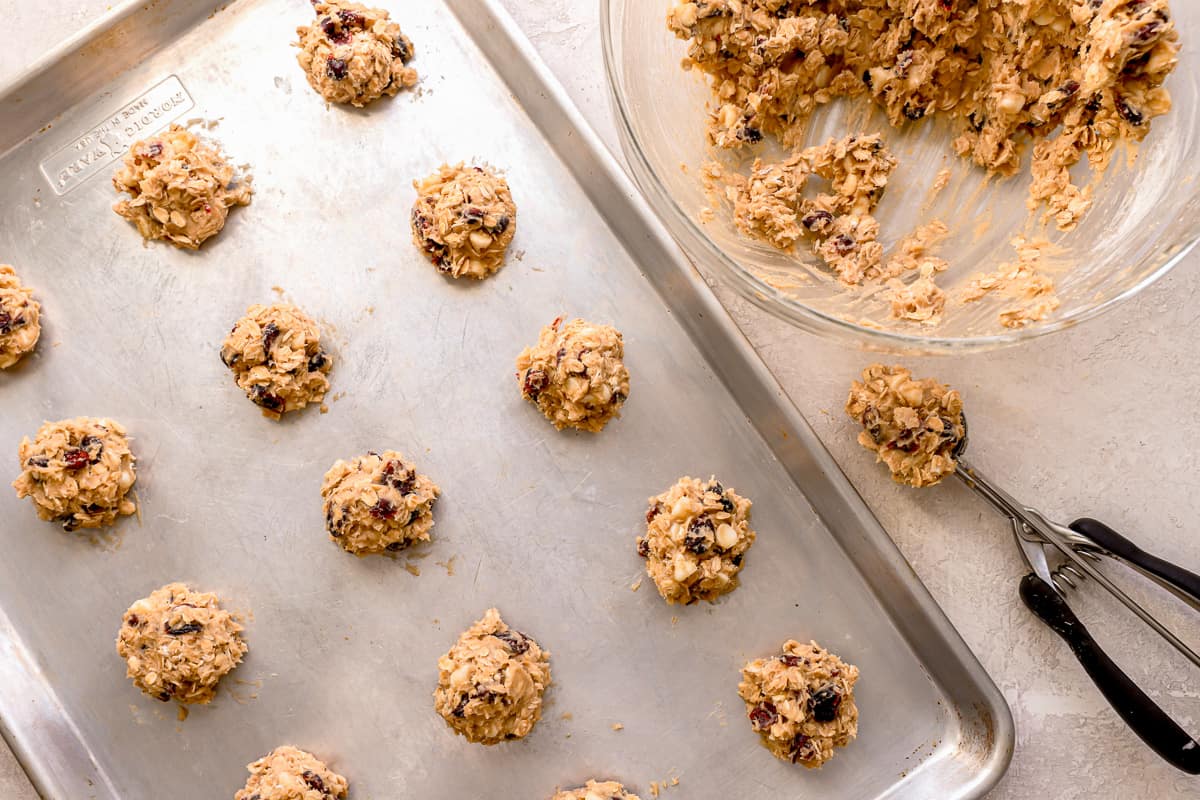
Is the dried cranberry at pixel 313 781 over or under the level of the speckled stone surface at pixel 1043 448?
over

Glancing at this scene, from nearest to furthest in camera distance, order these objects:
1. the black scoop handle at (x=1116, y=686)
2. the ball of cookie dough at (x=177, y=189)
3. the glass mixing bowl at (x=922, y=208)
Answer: the glass mixing bowl at (x=922, y=208) → the black scoop handle at (x=1116, y=686) → the ball of cookie dough at (x=177, y=189)

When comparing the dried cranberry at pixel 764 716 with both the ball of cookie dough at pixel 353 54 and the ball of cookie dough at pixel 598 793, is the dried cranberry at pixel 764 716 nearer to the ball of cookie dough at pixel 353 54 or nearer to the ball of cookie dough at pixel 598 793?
the ball of cookie dough at pixel 598 793

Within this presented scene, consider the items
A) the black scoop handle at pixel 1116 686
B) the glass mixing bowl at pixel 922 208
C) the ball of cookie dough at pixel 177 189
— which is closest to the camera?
the glass mixing bowl at pixel 922 208

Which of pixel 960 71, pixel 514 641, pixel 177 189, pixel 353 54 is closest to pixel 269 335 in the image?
pixel 177 189

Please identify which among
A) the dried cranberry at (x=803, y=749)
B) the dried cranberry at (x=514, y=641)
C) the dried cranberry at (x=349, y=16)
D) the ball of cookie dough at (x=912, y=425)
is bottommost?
the dried cranberry at (x=803, y=749)

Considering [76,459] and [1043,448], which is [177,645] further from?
[1043,448]

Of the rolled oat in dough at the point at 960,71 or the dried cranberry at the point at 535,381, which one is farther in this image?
the dried cranberry at the point at 535,381

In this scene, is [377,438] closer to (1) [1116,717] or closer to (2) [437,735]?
(2) [437,735]

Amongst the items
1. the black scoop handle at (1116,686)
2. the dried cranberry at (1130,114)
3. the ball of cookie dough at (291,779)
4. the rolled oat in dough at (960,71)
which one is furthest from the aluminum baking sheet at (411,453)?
the dried cranberry at (1130,114)
